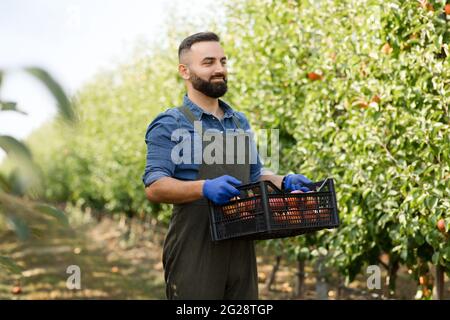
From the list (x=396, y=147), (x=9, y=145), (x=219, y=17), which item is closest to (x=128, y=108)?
(x=219, y=17)

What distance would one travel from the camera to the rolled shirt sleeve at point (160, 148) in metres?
3.31

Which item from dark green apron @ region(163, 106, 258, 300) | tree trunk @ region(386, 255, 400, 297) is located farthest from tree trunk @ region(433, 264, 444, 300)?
dark green apron @ region(163, 106, 258, 300)

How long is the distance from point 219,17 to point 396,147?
4.20 meters

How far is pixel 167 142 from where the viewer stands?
11.1 ft

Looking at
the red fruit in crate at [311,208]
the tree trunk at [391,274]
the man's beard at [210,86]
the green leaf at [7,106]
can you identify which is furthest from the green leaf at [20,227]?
the tree trunk at [391,274]

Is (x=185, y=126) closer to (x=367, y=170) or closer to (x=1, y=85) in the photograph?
(x=1, y=85)

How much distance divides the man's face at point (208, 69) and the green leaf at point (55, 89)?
1.78 meters

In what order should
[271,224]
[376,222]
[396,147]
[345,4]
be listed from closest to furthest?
[271,224] < [396,147] < [376,222] < [345,4]

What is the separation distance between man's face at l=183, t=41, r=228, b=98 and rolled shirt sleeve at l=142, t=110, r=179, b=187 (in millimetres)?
207

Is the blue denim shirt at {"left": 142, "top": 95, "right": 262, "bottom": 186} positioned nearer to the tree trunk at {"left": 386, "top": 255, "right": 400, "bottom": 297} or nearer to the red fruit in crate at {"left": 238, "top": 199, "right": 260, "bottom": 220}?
the red fruit in crate at {"left": 238, "top": 199, "right": 260, "bottom": 220}

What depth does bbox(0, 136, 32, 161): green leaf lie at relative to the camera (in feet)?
6.10

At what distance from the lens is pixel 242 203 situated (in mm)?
3135

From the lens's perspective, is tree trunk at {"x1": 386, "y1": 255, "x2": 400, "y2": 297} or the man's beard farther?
tree trunk at {"x1": 386, "y1": 255, "x2": 400, "y2": 297}

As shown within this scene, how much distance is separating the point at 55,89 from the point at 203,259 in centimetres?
177
